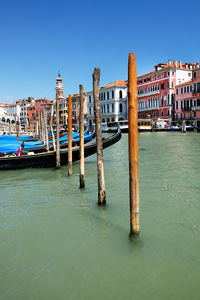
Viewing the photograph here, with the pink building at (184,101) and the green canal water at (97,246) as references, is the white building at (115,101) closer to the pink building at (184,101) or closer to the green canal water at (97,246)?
the pink building at (184,101)

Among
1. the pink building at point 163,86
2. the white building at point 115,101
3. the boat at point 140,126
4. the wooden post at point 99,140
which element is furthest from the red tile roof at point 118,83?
the wooden post at point 99,140

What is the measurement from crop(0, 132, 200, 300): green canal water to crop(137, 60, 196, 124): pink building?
3034cm

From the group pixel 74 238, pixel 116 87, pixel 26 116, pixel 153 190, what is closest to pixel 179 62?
pixel 116 87

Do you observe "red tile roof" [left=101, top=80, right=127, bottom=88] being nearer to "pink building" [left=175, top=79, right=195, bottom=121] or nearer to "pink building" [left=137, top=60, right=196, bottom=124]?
"pink building" [left=137, top=60, right=196, bottom=124]

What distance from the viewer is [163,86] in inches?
1390

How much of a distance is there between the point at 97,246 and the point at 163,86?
113 ft

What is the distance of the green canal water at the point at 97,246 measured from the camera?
89.2 inches

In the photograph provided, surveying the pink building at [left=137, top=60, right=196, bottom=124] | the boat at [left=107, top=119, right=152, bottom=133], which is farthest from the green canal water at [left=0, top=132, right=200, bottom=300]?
the pink building at [left=137, top=60, right=196, bottom=124]

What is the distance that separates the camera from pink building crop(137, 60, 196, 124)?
34.4 meters

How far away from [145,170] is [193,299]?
5635 millimetres

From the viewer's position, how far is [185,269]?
98.0 inches

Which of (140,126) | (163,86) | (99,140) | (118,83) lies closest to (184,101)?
(163,86)

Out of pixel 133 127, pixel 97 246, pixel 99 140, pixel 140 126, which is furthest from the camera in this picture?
pixel 140 126

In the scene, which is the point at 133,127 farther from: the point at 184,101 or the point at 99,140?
the point at 184,101
